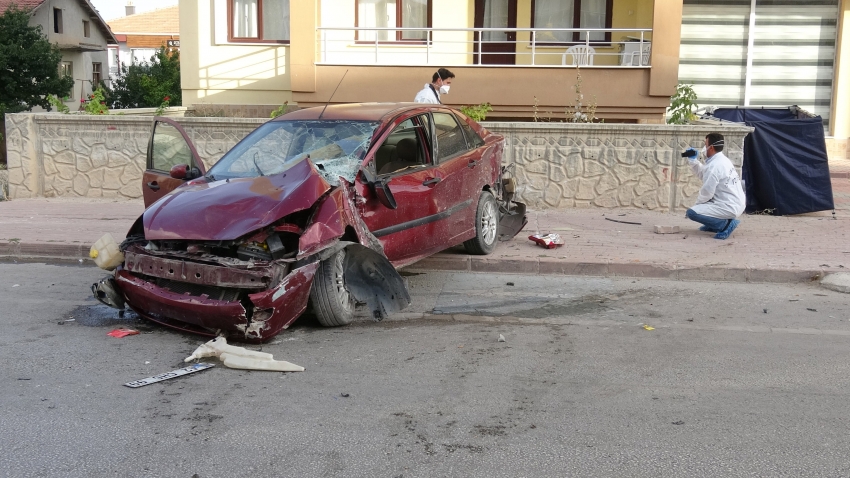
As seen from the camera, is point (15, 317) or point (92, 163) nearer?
point (15, 317)

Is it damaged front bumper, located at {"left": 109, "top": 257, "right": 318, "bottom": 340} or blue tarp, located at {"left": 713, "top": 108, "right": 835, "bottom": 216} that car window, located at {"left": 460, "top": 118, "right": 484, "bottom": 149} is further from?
blue tarp, located at {"left": 713, "top": 108, "right": 835, "bottom": 216}

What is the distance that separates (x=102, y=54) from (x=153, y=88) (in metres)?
23.0

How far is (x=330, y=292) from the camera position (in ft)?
21.0

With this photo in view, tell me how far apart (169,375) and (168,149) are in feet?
11.4

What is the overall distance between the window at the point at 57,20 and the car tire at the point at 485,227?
39.0m

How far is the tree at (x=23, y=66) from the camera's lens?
26922 millimetres

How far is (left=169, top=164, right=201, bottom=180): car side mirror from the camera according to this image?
7.63 metres

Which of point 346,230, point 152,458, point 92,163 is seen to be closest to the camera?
point 152,458

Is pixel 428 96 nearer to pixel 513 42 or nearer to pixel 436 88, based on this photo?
pixel 436 88

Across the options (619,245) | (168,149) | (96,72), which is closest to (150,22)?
(96,72)

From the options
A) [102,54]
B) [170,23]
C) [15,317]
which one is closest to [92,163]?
[15,317]

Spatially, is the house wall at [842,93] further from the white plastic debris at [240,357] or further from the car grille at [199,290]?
the white plastic debris at [240,357]

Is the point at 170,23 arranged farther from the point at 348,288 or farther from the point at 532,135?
the point at 348,288

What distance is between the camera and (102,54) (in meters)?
49.0
